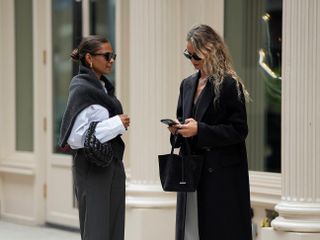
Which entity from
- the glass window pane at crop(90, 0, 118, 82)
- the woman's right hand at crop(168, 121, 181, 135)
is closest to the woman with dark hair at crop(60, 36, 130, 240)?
the woman's right hand at crop(168, 121, 181, 135)

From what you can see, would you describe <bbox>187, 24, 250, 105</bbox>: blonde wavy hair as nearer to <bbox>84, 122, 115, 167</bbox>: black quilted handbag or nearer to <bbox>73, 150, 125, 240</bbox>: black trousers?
<bbox>84, 122, 115, 167</bbox>: black quilted handbag

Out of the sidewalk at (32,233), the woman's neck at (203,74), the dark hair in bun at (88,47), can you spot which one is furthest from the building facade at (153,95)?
the dark hair in bun at (88,47)

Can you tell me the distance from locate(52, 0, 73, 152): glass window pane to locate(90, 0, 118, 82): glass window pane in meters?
0.58

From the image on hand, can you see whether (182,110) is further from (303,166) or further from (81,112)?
(303,166)

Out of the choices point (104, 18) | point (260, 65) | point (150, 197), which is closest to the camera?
point (260, 65)

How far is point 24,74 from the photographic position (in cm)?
888

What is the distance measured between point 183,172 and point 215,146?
24 centimetres

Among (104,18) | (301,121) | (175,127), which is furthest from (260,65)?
(175,127)

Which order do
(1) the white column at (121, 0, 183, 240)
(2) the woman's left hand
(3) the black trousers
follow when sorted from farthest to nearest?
(1) the white column at (121, 0, 183, 240) → (3) the black trousers → (2) the woman's left hand

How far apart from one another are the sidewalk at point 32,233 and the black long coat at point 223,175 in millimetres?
3766

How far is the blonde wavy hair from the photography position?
4082 millimetres

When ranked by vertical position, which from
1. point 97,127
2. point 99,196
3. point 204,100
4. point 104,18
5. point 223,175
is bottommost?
point 99,196

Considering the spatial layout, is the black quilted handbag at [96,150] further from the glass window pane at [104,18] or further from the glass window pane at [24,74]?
the glass window pane at [24,74]

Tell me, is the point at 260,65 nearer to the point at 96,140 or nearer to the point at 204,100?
the point at 204,100
